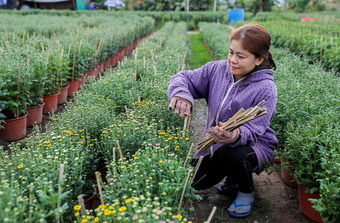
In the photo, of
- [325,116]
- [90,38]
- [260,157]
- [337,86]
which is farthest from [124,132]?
[90,38]

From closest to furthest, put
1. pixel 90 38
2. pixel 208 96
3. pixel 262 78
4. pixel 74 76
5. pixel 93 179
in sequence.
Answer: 1. pixel 262 78
2. pixel 93 179
3. pixel 208 96
4. pixel 74 76
5. pixel 90 38

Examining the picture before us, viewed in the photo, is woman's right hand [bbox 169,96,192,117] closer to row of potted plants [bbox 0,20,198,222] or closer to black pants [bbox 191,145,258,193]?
row of potted plants [bbox 0,20,198,222]

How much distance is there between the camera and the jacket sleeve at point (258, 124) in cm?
244

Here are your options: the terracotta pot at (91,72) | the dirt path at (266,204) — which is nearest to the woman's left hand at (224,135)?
the dirt path at (266,204)

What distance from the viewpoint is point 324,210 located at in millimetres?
2141

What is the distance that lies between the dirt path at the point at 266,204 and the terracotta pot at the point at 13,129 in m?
3.02

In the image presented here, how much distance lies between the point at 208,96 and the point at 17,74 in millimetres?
3206

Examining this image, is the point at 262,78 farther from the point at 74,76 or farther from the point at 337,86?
the point at 74,76

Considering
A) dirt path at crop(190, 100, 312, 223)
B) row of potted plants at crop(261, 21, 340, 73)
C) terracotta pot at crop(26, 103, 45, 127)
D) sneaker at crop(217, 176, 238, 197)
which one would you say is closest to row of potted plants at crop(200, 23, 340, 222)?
dirt path at crop(190, 100, 312, 223)

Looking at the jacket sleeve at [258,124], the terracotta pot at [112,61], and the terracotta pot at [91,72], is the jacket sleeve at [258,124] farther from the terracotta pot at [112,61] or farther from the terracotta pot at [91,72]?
the terracotta pot at [112,61]

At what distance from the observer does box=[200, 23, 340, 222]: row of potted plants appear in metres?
2.21

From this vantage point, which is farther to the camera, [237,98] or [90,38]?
[90,38]

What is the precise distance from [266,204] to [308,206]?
0.46 m

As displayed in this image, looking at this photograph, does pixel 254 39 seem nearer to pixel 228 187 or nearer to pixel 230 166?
pixel 230 166
